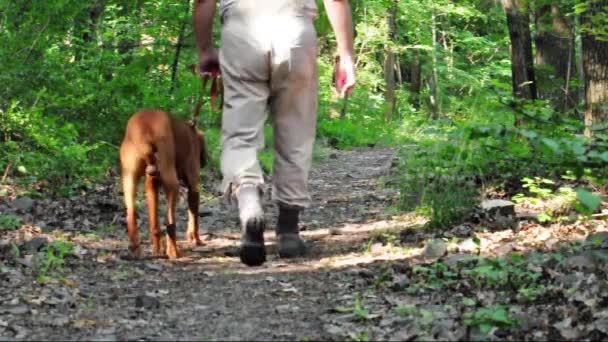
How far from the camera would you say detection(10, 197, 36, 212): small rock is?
7.11m

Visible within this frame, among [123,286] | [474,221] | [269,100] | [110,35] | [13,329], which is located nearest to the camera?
[13,329]

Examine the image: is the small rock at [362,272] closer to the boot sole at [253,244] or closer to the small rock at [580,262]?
the boot sole at [253,244]

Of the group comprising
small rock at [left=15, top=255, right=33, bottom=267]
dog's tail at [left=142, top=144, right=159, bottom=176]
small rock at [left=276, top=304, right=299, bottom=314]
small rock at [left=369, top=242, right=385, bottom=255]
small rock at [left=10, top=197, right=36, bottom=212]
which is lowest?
small rock at [left=276, top=304, right=299, bottom=314]

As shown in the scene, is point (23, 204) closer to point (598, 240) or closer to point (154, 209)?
point (154, 209)

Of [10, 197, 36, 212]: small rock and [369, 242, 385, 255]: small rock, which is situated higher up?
[10, 197, 36, 212]: small rock

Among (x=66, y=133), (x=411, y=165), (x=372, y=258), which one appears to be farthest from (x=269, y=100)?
(x=66, y=133)

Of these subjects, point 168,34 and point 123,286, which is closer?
point 123,286

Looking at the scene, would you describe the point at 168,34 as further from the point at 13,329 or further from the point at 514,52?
the point at 13,329

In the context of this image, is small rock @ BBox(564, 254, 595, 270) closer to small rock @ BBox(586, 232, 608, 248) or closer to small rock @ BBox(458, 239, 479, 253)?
small rock @ BBox(586, 232, 608, 248)

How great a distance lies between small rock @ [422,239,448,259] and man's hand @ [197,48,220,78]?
1736 millimetres

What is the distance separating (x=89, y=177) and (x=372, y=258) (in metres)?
3.62

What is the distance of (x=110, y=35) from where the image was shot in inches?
390

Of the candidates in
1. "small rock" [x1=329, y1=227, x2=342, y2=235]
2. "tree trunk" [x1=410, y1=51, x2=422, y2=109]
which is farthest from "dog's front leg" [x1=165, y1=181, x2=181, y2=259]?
"tree trunk" [x1=410, y1=51, x2=422, y2=109]

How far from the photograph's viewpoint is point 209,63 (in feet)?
19.1
